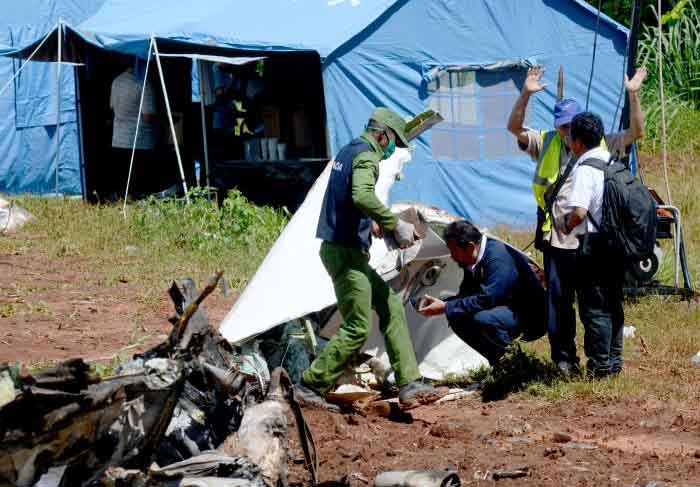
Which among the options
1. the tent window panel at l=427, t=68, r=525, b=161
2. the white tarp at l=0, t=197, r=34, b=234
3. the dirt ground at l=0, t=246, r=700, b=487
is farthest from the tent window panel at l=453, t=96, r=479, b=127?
the dirt ground at l=0, t=246, r=700, b=487

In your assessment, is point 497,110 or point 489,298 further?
point 497,110

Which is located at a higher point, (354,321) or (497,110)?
(497,110)

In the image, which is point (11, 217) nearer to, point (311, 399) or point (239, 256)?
point (239, 256)

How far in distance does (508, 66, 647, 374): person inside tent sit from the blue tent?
5.34 m

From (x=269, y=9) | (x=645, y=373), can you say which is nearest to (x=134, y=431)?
(x=645, y=373)

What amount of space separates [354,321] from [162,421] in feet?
7.63

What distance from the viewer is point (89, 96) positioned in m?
15.9

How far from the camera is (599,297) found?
6762 mm

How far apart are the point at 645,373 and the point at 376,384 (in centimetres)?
181

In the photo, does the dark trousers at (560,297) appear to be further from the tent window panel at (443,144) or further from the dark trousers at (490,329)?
the tent window panel at (443,144)

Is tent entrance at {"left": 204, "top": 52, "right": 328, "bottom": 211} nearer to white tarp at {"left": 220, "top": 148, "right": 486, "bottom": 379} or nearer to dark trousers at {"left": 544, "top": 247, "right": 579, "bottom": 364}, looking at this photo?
white tarp at {"left": 220, "top": 148, "right": 486, "bottom": 379}

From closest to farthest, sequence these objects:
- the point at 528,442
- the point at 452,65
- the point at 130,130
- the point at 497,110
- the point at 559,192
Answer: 1. the point at 528,442
2. the point at 559,192
3. the point at 452,65
4. the point at 497,110
5. the point at 130,130

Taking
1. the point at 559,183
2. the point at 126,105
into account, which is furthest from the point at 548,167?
the point at 126,105

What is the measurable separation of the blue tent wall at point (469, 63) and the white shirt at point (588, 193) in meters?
6.43
